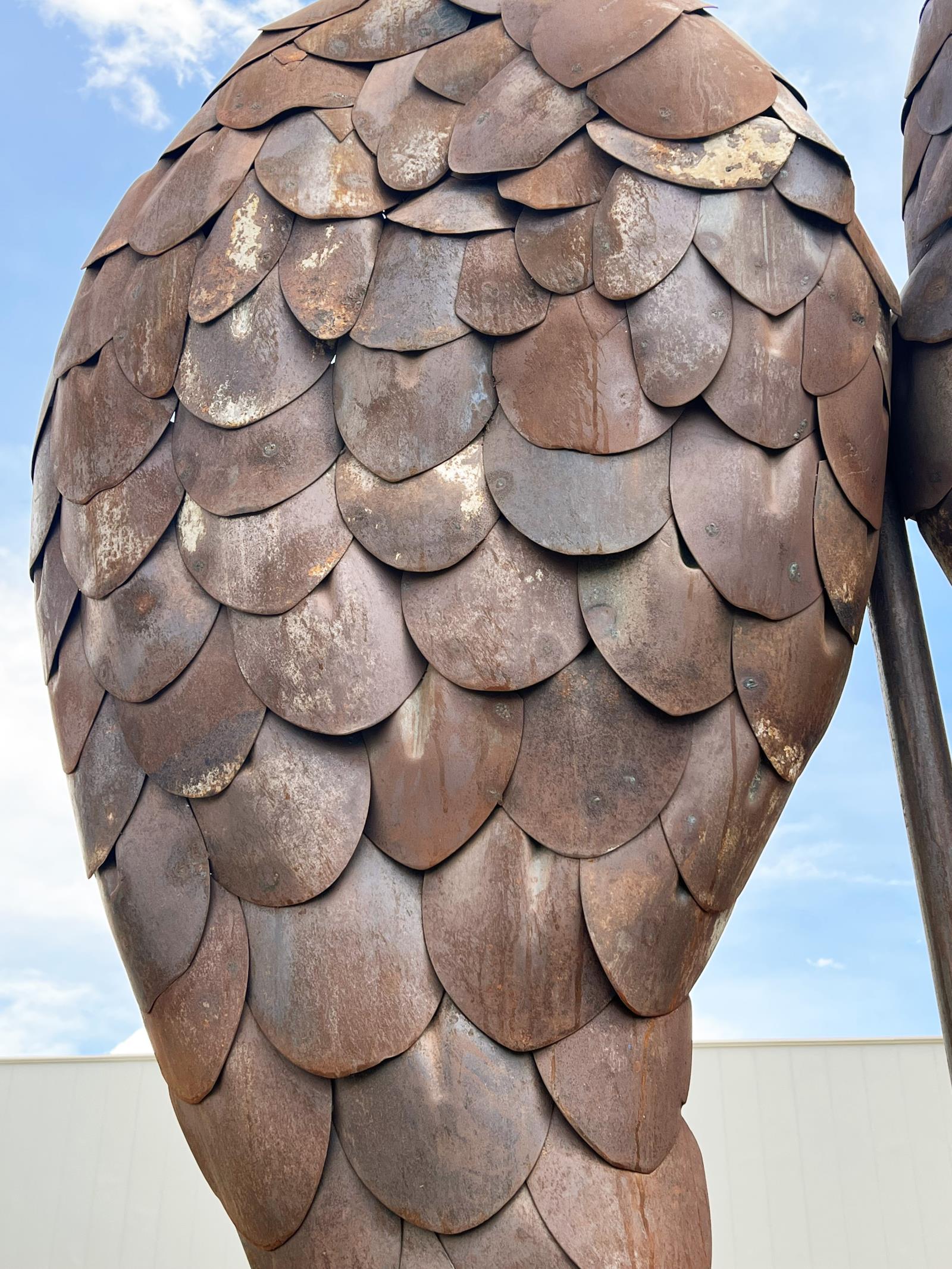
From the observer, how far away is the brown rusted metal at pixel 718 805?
37.9 inches

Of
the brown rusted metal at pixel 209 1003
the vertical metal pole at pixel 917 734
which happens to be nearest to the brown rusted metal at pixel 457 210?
the vertical metal pole at pixel 917 734

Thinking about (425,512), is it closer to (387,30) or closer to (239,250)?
(239,250)

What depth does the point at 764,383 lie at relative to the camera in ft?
3.32

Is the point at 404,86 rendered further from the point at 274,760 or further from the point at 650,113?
the point at 274,760

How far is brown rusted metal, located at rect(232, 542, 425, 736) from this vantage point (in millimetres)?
Result: 962

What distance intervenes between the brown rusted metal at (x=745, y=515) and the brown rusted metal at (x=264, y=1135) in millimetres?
480

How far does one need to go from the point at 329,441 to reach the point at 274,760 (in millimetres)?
253

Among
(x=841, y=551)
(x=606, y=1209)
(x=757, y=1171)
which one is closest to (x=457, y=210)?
(x=841, y=551)

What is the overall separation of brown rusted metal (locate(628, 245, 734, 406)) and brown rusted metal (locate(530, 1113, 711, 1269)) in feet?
1.79

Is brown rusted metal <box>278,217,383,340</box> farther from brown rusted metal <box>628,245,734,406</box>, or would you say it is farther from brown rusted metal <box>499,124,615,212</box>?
brown rusted metal <box>628,245,734,406</box>

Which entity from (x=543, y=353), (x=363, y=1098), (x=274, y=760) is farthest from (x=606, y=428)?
(x=363, y=1098)

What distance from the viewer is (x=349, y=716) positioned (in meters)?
0.96

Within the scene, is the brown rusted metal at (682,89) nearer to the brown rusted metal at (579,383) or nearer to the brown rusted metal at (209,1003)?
the brown rusted metal at (579,383)

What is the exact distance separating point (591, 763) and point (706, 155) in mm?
503
